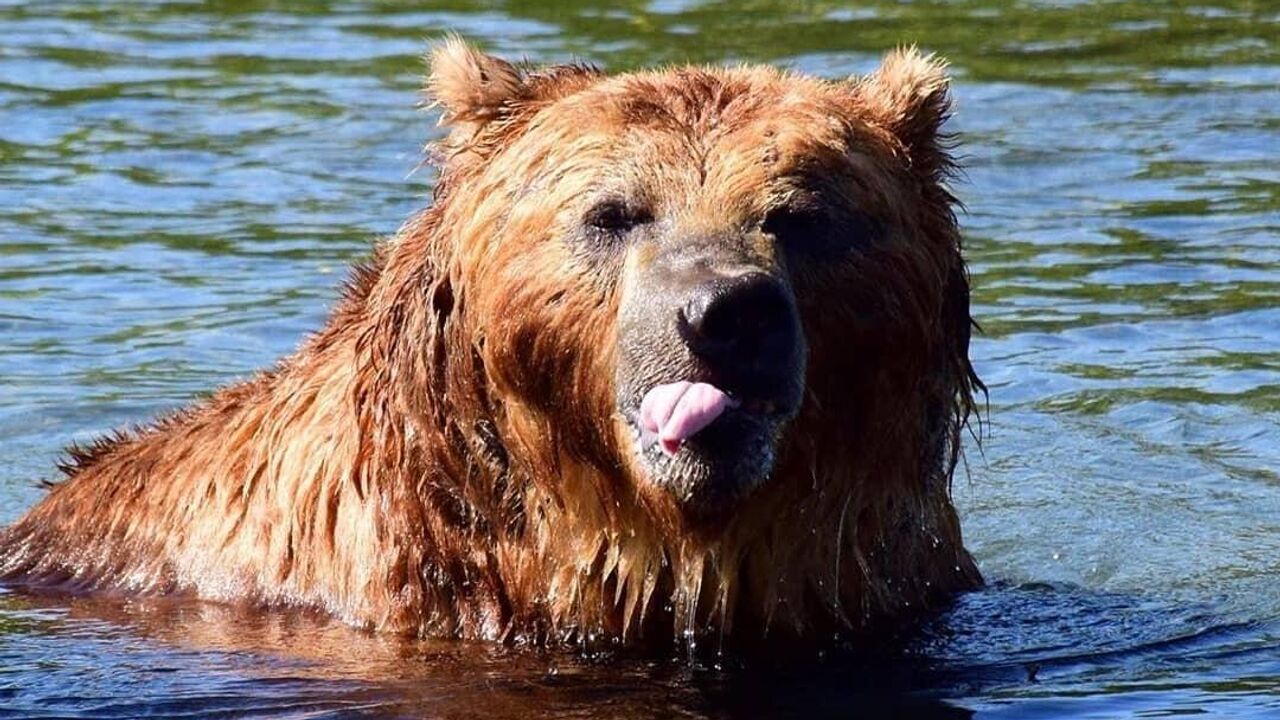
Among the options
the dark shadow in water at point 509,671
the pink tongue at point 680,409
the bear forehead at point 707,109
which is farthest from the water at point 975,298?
the bear forehead at point 707,109

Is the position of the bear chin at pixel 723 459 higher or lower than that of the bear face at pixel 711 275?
lower

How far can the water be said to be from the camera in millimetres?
6816

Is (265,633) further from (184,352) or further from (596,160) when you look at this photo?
(184,352)

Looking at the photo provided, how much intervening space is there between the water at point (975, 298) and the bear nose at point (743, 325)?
1.02m

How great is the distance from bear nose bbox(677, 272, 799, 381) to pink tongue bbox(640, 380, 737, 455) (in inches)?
2.7

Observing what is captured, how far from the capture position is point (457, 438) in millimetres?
6738

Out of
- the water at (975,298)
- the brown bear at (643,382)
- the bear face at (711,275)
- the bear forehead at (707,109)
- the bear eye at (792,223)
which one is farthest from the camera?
the water at (975,298)

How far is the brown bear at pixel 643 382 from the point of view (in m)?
6.15

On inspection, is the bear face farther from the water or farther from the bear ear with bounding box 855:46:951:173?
the water

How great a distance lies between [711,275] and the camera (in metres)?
6.01

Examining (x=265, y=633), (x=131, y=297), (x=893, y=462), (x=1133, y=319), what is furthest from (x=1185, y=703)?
(x=131, y=297)

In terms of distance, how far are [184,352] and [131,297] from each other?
0.78m

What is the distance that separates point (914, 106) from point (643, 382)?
125 centimetres

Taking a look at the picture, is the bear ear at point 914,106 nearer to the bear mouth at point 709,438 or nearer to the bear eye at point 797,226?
the bear eye at point 797,226
